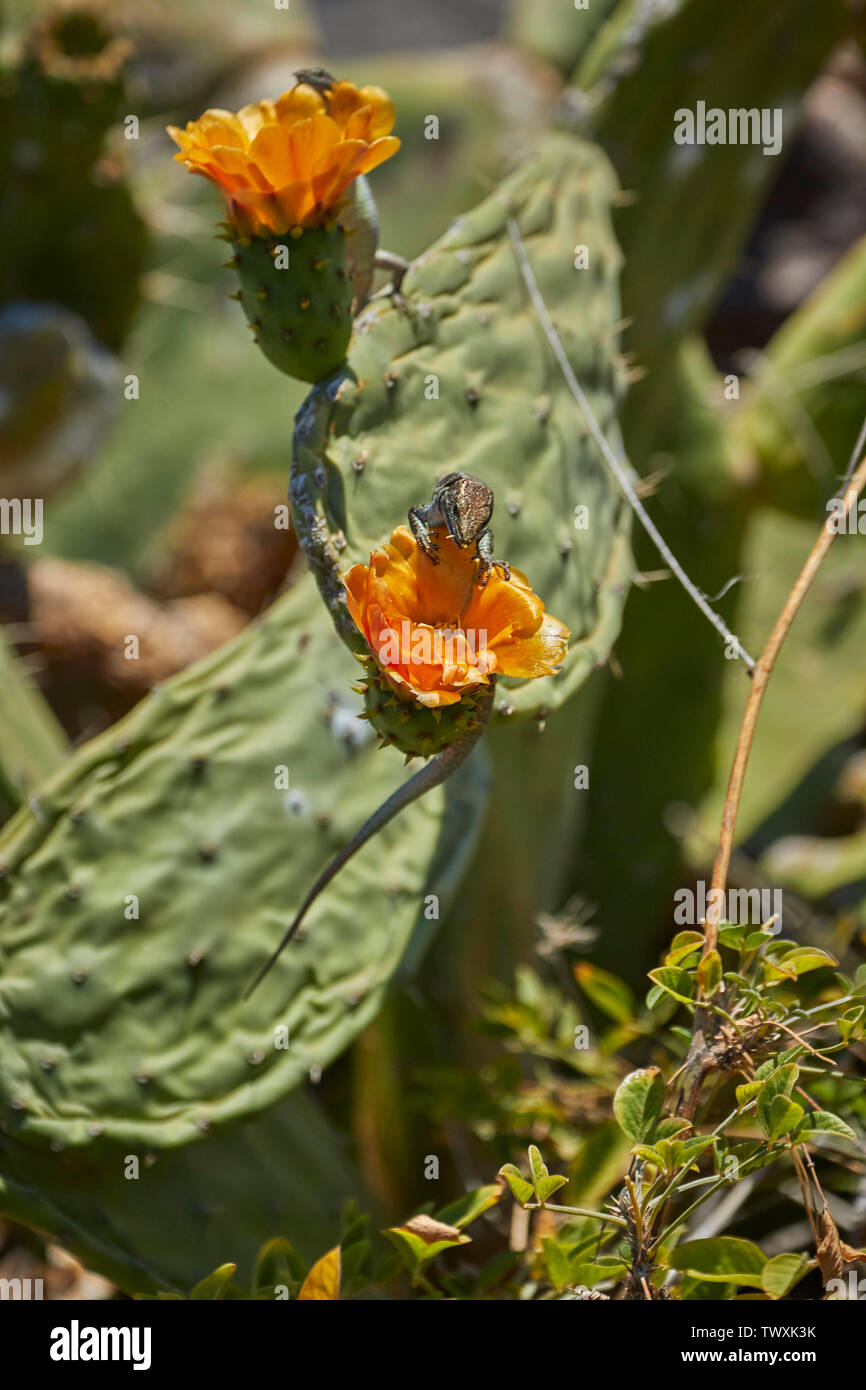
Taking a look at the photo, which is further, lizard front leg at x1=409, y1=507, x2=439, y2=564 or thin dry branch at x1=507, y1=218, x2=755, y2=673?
thin dry branch at x1=507, y1=218, x2=755, y2=673

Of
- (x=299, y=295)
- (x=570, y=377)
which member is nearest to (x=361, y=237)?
(x=299, y=295)

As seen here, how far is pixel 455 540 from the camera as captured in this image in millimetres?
698

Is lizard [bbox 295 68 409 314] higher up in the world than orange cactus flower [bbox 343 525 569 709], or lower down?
higher up

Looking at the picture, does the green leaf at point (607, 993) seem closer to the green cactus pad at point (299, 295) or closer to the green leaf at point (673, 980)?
the green leaf at point (673, 980)

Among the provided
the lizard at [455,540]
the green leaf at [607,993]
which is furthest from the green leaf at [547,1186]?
the green leaf at [607,993]

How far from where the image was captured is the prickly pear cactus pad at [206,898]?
0.98 metres

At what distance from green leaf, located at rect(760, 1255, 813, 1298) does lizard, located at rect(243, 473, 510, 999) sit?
0.35 meters

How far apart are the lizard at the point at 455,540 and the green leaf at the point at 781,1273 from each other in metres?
0.35

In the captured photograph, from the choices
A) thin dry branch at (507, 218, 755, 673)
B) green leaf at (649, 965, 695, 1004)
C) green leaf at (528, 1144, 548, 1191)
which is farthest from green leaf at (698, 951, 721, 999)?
thin dry branch at (507, 218, 755, 673)

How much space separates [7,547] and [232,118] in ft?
6.73

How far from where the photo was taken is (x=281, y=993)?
101 cm

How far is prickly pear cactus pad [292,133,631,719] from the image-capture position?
81 centimetres

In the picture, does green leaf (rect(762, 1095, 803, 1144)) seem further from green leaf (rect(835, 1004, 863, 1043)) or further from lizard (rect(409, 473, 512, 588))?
lizard (rect(409, 473, 512, 588))

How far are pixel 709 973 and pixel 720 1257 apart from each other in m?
0.19
